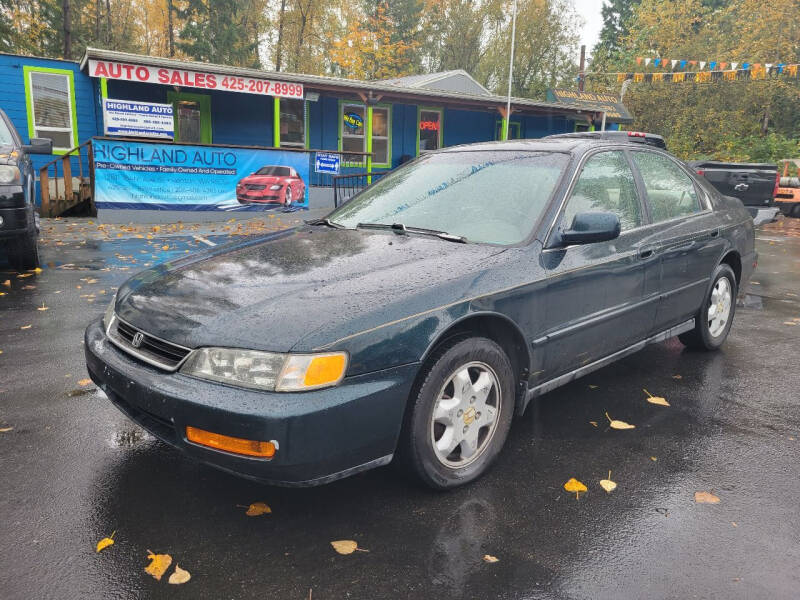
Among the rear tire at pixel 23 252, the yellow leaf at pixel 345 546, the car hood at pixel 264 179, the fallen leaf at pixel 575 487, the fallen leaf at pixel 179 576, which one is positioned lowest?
the fallen leaf at pixel 179 576

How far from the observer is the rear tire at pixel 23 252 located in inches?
287

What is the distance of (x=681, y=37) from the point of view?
35.0 meters

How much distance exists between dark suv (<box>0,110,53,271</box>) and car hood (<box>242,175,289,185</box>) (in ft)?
19.9

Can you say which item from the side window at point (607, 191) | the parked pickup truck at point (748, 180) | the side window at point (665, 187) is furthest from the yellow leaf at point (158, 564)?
the parked pickup truck at point (748, 180)

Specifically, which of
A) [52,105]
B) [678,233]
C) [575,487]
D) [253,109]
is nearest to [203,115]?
[253,109]

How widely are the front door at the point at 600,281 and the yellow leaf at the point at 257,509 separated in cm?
145

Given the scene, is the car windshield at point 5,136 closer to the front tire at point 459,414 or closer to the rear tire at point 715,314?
the front tire at point 459,414

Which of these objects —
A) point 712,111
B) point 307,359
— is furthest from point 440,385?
point 712,111

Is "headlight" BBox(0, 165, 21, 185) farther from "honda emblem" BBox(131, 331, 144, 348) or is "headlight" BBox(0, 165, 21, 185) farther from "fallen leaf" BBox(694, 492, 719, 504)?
"fallen leaf" BBox(694, 492, 719, 504)

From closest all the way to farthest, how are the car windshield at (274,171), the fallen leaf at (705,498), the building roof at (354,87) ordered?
the fallen leaf at (705,498) < the building roof at (354,87) < the car windshield at (274,171)

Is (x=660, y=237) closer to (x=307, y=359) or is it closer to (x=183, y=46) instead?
(x=307, y=359)

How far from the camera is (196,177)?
13047 mm

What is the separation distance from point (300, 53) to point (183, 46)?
8120 millimetres

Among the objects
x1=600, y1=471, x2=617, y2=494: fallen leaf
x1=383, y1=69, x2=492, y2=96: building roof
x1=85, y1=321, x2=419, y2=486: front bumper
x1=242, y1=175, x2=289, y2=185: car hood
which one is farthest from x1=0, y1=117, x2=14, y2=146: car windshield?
x1=383, y1=69, x2=492, y2=96: building roof
